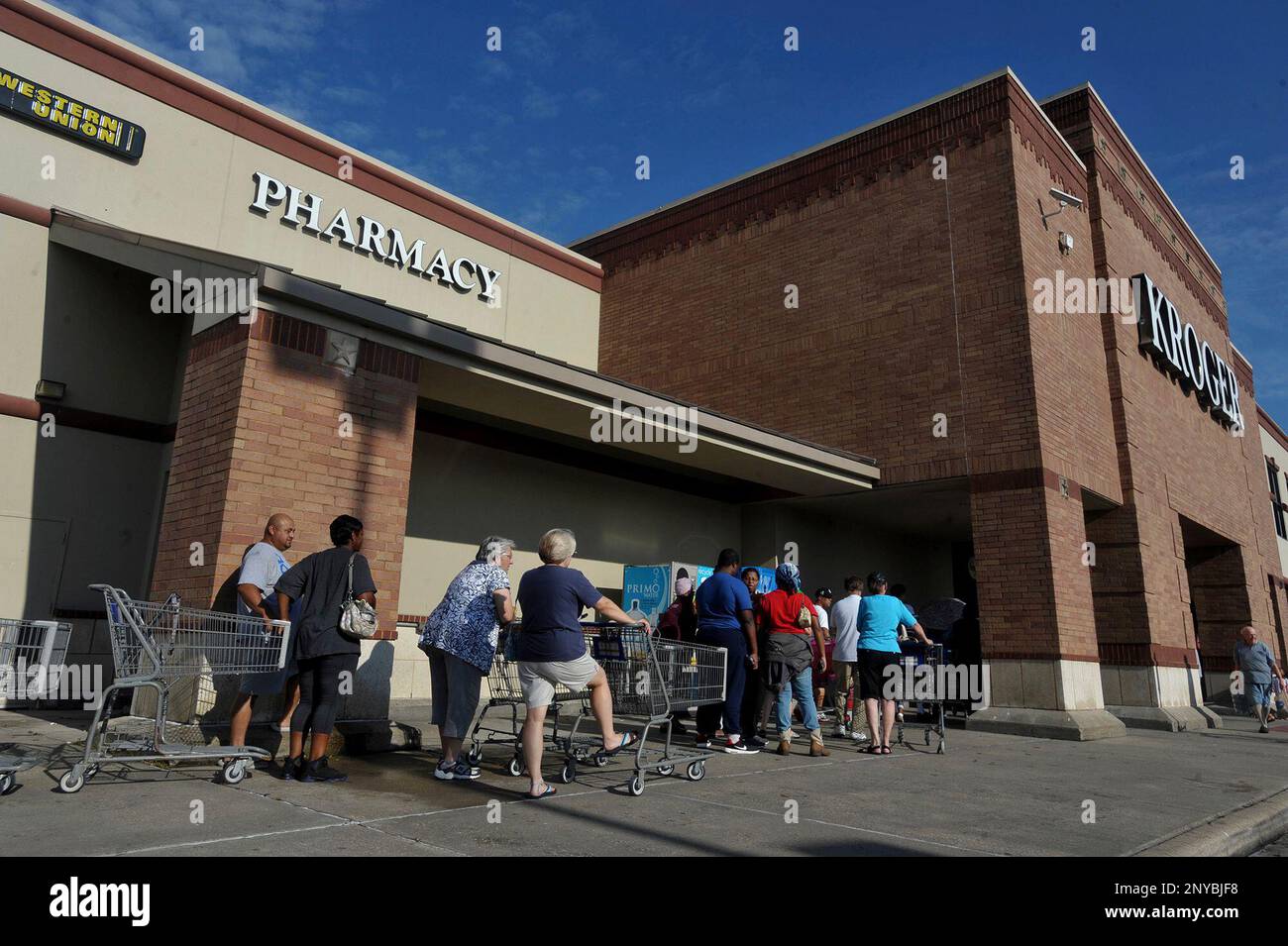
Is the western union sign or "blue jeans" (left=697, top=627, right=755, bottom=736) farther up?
the western union sign

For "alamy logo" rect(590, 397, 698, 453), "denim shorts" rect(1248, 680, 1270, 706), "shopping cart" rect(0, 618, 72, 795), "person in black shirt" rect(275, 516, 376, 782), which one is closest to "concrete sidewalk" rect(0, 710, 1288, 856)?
"person in black shirt" rect(275, 516, 376, 782)

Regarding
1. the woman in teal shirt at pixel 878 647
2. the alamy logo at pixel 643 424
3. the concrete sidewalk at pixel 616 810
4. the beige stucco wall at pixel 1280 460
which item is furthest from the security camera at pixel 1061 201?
the beige stucco wall at pixel 1280 460

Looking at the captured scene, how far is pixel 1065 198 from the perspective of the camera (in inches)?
591

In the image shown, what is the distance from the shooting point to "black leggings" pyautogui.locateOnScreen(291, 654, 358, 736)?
5.35 m

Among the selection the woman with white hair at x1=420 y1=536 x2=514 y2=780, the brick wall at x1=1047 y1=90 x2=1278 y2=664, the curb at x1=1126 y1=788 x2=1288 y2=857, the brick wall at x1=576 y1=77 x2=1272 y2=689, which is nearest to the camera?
the curb at x1=1126 y1=788 x2=1288 y2=857

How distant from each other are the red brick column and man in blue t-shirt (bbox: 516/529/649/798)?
2779 mm

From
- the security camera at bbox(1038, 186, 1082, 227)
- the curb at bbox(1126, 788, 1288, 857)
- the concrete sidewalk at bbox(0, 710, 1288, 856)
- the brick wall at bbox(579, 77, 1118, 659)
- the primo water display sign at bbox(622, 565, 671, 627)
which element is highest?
the security camera at bbox(1038, 186, 1082, 227)

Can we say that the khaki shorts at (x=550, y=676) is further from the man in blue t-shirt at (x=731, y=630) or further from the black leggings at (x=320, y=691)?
the man in blue t-shirt at (x=731, y=630)

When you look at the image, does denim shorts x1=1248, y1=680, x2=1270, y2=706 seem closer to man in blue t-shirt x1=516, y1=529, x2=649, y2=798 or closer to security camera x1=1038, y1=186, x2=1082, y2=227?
security camera x1=1038, y1=186, x2=1082, y2=227

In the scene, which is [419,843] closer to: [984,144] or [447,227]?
[447,227]

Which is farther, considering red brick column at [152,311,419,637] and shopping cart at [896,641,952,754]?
shopping cart at [896,641,952,754]

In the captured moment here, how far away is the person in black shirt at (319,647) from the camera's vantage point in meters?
5.35
